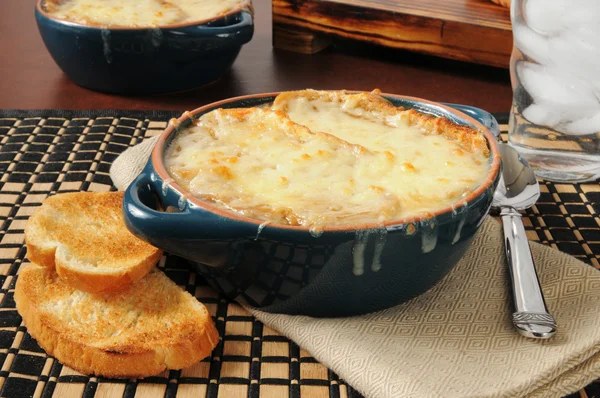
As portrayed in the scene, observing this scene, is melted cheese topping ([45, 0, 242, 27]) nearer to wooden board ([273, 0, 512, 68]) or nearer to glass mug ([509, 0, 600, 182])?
wooden board ([273, 0, 512, 68])

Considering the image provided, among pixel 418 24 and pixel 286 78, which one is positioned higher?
pixel 418 24

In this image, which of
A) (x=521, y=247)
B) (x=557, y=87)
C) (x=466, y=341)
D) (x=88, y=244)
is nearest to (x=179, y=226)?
(x=88, y=244)

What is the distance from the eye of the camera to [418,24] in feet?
6.92

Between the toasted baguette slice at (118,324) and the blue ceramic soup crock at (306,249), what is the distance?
8cm

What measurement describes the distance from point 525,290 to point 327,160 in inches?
13.7

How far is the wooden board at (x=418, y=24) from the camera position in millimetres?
2061

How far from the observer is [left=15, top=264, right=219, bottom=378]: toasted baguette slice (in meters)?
1.03

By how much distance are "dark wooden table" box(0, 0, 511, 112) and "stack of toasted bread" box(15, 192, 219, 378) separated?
755 millimetres

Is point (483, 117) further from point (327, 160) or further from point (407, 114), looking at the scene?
point (327, 160)

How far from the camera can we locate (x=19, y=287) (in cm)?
115

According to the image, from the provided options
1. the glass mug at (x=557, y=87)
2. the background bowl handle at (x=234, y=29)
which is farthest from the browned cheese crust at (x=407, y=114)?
the background bowl handle at (x=234, y=29)

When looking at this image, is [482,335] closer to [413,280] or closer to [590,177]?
[413,280]

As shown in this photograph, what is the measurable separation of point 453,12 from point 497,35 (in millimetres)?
157

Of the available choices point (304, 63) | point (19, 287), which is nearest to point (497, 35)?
point (304, 63)
